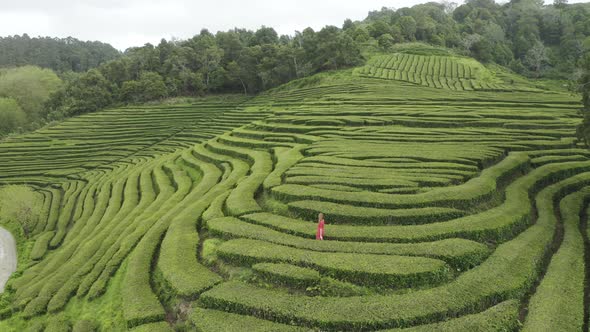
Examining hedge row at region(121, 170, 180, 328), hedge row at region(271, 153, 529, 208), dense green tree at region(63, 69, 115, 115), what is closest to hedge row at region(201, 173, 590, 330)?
hedge row at region(121, 170, 180, 328)

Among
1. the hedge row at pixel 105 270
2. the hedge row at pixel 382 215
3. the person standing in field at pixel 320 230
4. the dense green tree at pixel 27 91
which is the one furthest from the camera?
the dense green tree at pixel 27 91

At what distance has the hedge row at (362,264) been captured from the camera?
12672mm

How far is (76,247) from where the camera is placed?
2438 centimetres

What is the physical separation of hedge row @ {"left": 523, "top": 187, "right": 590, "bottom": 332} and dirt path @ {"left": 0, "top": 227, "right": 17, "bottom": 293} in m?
26.2

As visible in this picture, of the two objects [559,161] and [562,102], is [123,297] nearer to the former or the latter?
[559,161]

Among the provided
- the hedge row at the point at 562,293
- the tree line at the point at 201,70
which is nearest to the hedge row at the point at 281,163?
the hedge row at the point at 562,293

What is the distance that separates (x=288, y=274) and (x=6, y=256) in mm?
25935

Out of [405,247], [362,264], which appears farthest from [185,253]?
[405,247]

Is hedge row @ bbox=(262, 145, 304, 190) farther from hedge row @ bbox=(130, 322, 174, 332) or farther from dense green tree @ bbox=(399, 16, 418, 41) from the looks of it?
dense green tree @ bbox=(399, 16, 418, 41)

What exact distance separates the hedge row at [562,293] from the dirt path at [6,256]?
86.0ft

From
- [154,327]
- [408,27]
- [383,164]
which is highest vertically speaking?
[408,27]

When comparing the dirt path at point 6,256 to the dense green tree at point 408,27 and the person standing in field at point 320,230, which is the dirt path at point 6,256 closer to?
the person standing in field at point 320,230

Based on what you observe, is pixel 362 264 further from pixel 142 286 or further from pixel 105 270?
pixel 105 270

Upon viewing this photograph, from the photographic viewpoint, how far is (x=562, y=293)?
1193 cm
